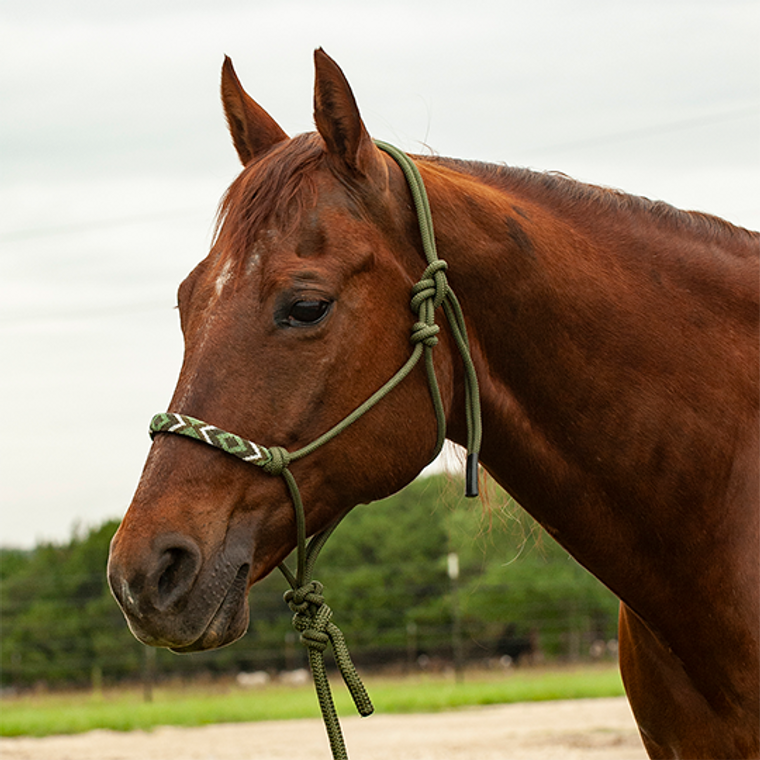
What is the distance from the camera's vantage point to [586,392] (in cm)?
248

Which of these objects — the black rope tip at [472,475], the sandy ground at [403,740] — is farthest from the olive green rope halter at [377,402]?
the sandy ground at [403,740]

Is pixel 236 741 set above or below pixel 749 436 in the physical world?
below

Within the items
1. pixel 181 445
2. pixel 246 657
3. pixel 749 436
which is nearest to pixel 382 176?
pixel 181 445

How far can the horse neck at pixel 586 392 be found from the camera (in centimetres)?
247

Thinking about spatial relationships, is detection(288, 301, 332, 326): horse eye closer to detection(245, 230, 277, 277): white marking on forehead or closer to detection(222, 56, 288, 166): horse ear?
detection(245, 230, 277, 277): white marking on forehead

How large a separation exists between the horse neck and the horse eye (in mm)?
408

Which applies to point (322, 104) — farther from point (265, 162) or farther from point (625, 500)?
point (625, 500)

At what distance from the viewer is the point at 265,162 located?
2.45 m

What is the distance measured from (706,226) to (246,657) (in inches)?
979

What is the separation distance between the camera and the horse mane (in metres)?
2.72

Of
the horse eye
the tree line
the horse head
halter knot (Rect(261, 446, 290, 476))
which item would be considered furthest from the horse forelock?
the tree line

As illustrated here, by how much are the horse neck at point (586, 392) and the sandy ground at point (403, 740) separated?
7.05 m

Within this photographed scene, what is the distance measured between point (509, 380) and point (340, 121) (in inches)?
30.2

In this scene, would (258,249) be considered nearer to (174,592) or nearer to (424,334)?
(424,334)
